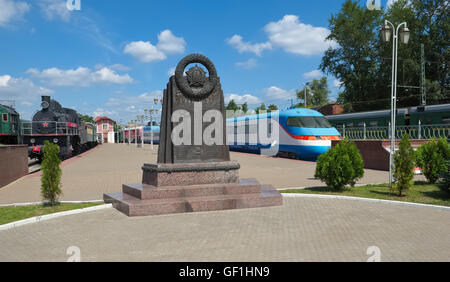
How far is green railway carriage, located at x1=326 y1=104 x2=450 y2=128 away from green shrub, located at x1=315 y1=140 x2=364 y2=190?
905 cm

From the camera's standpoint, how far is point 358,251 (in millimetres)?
4941

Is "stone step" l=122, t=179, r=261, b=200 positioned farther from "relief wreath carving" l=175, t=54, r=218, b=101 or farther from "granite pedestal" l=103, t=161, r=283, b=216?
"relief wreath carving" l=175, t=54, r=218, b=101

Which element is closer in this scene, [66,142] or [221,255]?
[221,255]

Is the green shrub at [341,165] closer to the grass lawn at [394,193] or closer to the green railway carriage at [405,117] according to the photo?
the grass lawn at [394,193]

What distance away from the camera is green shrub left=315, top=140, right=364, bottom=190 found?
9.75 meters

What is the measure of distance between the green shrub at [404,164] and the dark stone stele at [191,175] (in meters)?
3.46

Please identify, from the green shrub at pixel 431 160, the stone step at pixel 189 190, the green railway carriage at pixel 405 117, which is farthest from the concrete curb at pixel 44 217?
the green railway carriage at pixel 405 117

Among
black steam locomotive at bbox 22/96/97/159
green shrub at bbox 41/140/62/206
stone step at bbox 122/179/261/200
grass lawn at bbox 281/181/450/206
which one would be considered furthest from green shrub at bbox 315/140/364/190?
black steam locomotive at bbox 22/96/97/159

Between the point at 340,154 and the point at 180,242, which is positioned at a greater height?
the point at 340,154

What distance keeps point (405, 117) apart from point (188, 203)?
17.5m

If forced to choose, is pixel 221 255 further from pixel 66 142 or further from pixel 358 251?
pixel 66 142

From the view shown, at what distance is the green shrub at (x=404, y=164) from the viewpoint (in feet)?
29.9
